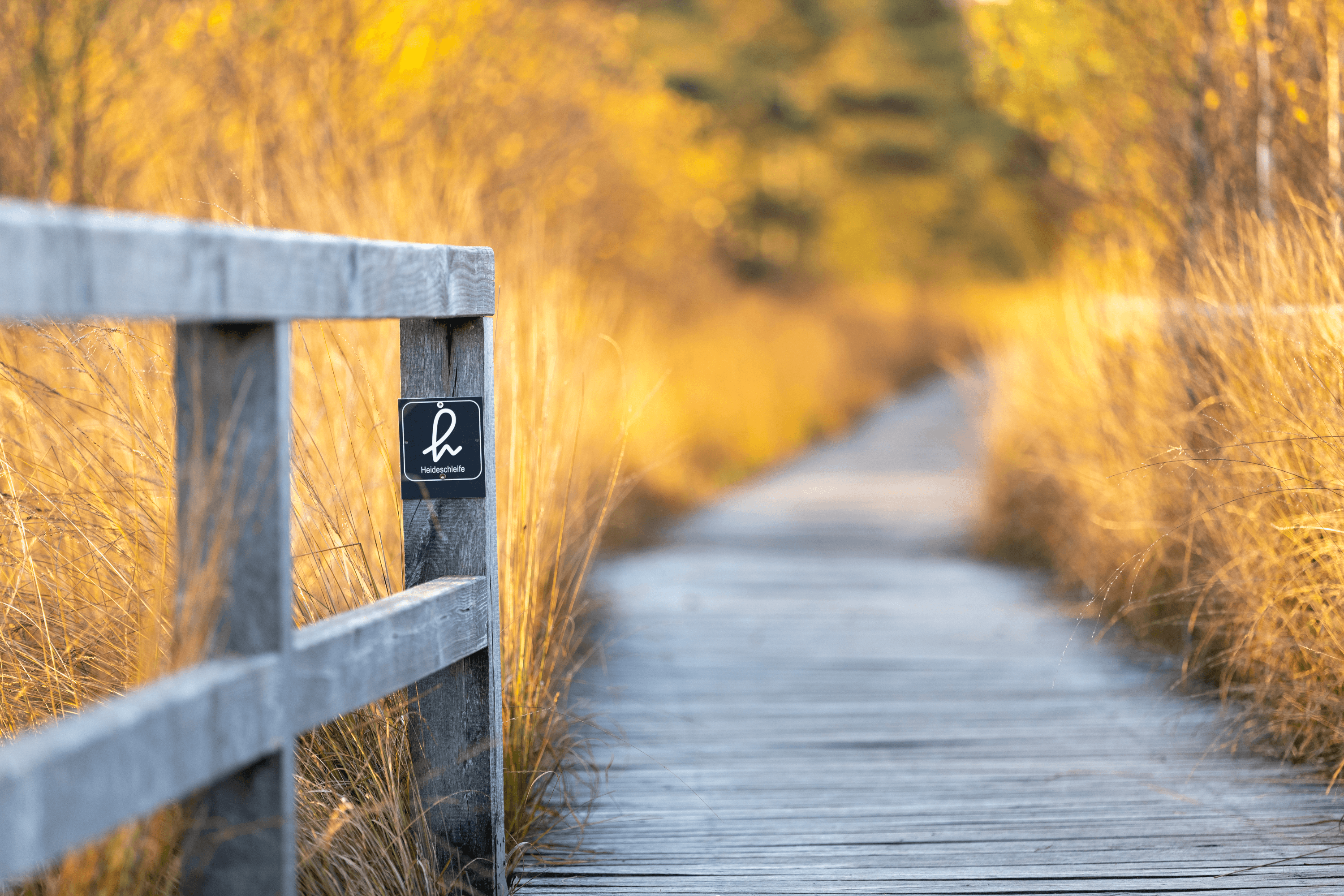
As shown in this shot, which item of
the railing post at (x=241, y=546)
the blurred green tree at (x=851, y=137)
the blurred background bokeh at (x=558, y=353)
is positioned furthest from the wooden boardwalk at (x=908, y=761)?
the blurred green tree at (x=851, y=137)

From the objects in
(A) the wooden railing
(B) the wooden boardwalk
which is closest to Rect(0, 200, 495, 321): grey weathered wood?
(A) the wooden railing

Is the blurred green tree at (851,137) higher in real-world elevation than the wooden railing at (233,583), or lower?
higher

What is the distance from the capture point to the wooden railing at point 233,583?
4.57 feet

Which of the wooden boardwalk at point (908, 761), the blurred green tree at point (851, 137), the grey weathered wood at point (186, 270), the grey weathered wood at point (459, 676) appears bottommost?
the wooden boardwalk at point (908, 761)

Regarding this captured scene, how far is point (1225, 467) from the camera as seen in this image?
394 centimetres

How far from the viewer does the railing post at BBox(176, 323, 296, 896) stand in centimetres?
171

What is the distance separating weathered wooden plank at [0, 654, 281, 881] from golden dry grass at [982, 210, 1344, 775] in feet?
6.24

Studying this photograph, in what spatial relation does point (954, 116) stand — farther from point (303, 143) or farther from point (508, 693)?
point (508, 693)

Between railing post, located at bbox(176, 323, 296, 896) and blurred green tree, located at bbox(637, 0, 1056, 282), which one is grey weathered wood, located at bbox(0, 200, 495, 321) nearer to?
railing post, located at bbox(176, 323, 296, 896)

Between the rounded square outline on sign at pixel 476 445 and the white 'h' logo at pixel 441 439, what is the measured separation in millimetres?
25

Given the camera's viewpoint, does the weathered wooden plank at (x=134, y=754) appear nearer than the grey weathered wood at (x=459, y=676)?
Yes

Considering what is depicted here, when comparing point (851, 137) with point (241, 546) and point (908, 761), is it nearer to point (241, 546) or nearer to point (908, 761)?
point (908, 761)

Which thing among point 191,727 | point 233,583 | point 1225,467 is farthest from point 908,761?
point 191,727

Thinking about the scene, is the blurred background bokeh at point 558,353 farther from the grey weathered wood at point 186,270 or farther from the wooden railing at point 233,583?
the grey weathered wood at point 186,270
